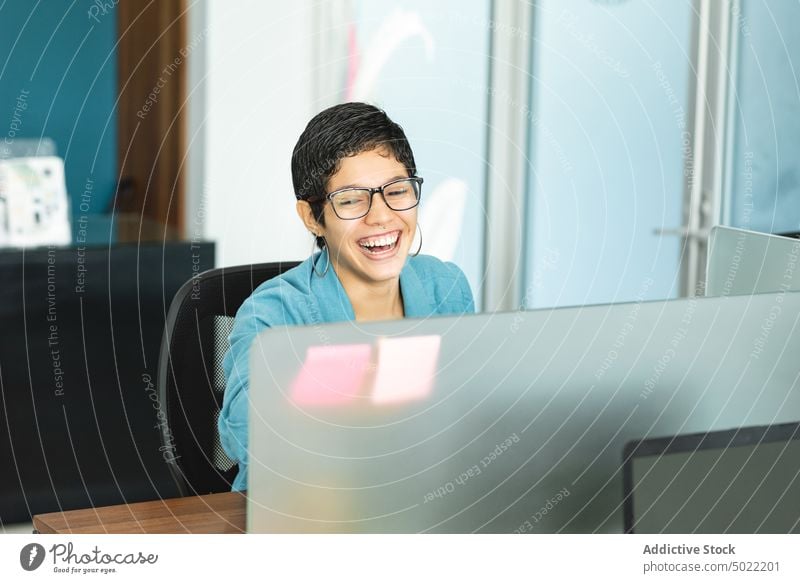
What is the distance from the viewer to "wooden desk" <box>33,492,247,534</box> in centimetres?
100

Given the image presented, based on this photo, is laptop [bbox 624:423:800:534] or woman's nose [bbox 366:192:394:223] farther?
woman's nose [bbox 366:192:394:223]

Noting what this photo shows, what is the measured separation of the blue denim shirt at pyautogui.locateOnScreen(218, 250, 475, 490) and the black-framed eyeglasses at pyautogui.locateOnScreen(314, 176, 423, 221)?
57mm

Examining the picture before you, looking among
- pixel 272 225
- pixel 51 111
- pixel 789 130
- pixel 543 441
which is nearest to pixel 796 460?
pixel 543 441

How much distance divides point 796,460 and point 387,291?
1.99 feet

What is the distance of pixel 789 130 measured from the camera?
96.4 inches

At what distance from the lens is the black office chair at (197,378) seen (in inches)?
54.6

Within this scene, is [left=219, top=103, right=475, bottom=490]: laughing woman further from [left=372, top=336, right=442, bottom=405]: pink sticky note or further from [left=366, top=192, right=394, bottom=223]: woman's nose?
[left=372, top=336, right=442, bottom=405]: pink sticky note

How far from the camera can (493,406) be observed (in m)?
0.78

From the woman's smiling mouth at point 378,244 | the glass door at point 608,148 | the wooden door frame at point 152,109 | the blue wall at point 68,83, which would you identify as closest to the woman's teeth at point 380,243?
the woman's smiling mouth at point 378,244

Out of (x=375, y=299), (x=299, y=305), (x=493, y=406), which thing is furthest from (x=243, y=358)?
(x=493, y=406)

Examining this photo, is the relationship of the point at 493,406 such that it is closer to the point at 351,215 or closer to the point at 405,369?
the point at 405,369

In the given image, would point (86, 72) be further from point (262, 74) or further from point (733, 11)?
point (733, 11)

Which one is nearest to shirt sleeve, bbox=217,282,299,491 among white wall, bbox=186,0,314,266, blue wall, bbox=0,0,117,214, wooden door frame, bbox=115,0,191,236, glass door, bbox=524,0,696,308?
glass door, bbox=524,0,696,308

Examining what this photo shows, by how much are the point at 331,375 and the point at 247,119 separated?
249 cm
